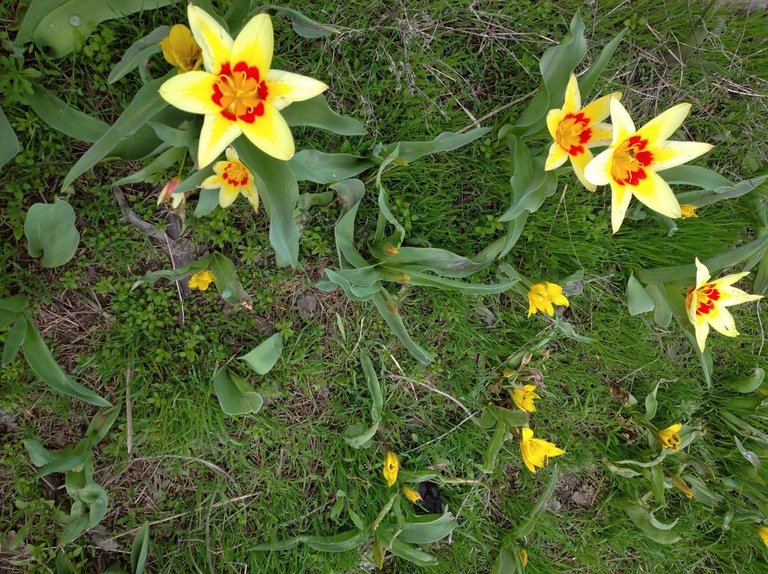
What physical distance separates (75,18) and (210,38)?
72 centimetres

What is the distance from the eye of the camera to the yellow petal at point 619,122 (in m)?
1.57

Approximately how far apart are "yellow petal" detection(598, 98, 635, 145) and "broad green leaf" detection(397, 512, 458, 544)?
140 cm

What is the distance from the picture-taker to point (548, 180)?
1.91 metres

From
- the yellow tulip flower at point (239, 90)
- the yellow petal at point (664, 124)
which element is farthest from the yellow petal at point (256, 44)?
the yellow petal at point (664, 124)

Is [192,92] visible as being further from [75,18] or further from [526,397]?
[526,397]

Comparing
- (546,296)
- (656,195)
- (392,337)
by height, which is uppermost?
(656,195)

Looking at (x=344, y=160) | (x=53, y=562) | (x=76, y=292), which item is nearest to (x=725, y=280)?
(x=344, y=160)

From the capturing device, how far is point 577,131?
172 cm

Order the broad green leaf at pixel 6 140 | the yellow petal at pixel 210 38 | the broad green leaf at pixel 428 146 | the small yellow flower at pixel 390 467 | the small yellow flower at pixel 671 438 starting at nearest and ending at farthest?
the yellow petal at pixel 210 38 → the broad green leaf at pixel 6 140 → the broad green leaf at pixel 428 146 → the small yellow flower at pixel 390 467 → the small yellow flower at pixel 671 438

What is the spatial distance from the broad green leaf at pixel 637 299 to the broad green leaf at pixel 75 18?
182 cm

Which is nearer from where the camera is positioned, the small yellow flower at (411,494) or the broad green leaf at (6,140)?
the broad green leaf at (6,140)

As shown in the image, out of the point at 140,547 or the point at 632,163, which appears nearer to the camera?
the point at 632,163

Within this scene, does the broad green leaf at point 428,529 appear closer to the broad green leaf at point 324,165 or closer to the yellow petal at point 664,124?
the broad green leaf at point 324,165

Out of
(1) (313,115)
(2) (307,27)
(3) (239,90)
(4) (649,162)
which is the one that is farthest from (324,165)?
(4) (649,162)
